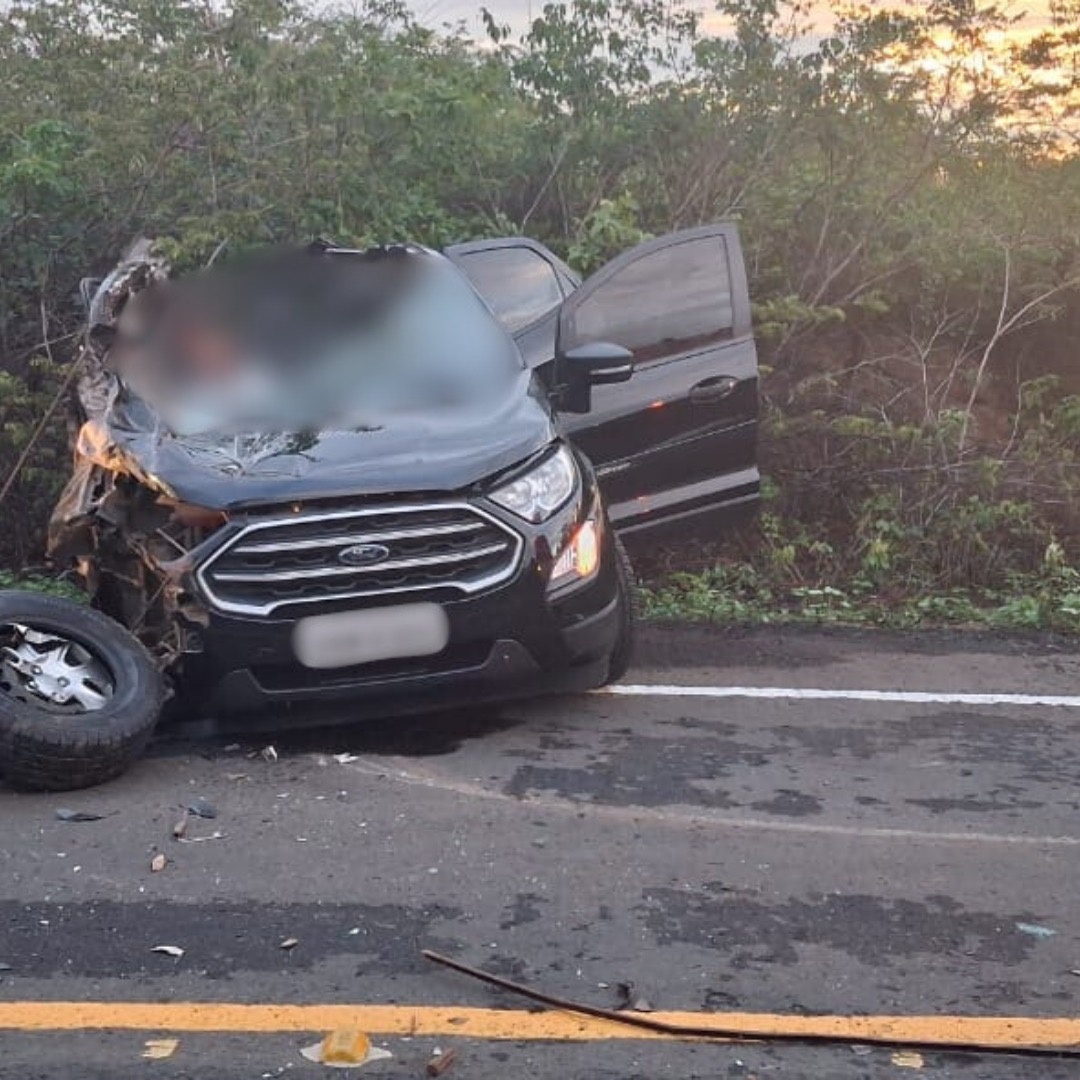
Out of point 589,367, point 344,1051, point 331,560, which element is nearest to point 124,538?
point 331,560

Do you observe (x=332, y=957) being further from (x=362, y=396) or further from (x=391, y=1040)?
(x=362, y=396)

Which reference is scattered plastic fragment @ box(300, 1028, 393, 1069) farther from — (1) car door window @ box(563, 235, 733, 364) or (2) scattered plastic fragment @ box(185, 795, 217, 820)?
(1) car door window @ box(563, 235, 733, 364)

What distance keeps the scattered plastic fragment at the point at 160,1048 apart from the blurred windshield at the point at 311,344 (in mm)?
2559

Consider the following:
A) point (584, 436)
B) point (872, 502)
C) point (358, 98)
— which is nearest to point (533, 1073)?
point (584, 436)

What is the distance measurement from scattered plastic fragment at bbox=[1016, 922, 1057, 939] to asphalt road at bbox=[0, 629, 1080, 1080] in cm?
1

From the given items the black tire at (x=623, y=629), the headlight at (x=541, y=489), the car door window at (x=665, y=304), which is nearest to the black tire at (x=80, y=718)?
the headlight at (x=541, y=489)

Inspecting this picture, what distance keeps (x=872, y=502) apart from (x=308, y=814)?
15.9 feet

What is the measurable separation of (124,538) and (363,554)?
95cm

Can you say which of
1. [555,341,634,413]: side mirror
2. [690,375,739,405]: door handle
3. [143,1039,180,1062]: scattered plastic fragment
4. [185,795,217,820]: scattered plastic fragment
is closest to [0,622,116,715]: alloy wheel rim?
[185,795,217,820]: scattered plastic fragment

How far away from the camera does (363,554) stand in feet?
16.0

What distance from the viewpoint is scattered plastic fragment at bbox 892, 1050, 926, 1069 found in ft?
10.2

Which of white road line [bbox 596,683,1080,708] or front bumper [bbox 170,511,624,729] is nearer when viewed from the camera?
front bumper [bbox 170,511,624,729]

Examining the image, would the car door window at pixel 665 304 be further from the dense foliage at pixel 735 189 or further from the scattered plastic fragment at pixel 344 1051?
the scattered plastic fragment at pixel 344 1051

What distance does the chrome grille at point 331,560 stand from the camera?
4852mm
